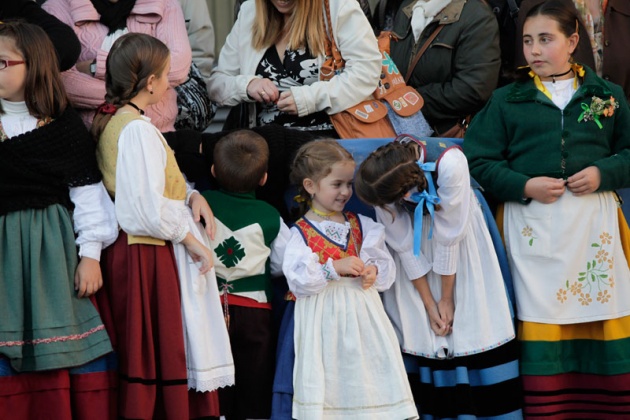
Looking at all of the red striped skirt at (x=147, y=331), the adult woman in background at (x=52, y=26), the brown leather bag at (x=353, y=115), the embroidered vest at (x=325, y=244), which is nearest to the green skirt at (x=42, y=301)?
the red striped skirt at (x=147, y=331)

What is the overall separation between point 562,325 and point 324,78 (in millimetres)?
1672

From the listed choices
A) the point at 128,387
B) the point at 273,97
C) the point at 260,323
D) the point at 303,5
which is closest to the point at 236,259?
the point at 260,323

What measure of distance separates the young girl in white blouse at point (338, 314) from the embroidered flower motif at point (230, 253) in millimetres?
198

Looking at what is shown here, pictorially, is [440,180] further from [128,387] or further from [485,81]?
[128,387]

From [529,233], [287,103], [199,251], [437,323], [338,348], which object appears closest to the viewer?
[199,251]

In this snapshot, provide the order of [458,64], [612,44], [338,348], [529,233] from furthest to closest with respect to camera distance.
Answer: [612,44] → [458,64] → [529,233] → [338,348]

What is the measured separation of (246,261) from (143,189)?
59cm

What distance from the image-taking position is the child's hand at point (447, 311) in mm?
4496

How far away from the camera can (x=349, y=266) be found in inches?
168

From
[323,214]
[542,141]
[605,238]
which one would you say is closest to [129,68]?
[323,214]

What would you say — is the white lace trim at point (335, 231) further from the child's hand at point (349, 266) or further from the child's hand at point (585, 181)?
the child's hand at point (585, 181)

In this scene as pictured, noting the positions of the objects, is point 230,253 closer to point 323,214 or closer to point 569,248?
point 323,214

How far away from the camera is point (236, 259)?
4344 mm

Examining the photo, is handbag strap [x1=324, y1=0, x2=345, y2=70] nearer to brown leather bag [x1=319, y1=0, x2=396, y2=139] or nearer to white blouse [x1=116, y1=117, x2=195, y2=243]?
brown leather bag [x1=319, y1=0, x2=396, y2=139]
